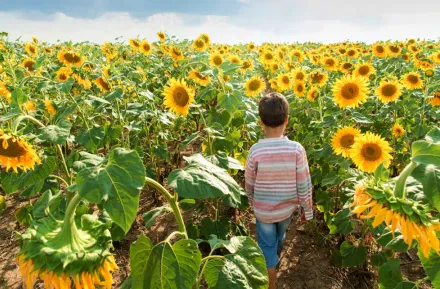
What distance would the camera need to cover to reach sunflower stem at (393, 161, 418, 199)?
1.00m

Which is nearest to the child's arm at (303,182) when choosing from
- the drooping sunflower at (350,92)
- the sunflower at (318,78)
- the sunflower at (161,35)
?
the drooping sunflower at (350,92)

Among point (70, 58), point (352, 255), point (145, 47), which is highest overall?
point (145, 47)

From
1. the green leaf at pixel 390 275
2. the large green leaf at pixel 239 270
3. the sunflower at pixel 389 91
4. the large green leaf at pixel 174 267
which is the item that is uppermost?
the sunflower at pixel 389 91

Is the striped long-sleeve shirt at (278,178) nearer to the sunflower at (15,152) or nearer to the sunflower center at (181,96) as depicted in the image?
the sunflower center at (181,96)

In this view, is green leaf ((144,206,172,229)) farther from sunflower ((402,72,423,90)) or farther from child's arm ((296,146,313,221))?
sunflower ((402,72,423,90))

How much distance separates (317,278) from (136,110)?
221 cm

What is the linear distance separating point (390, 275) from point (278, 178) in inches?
33.3

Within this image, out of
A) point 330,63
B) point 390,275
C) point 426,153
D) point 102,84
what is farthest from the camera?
point 330,63

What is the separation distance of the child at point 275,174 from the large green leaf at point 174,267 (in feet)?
3.80

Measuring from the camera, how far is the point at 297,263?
116 inches

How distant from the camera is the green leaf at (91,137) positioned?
287cm

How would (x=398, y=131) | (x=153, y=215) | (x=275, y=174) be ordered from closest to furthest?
(x=153, y=215), (x=275, y=174), (x=398, y=131)

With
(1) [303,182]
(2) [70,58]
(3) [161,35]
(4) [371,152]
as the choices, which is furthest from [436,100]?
(3) [161,35]

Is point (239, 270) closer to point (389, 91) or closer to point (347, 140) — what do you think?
point (347, 140)
